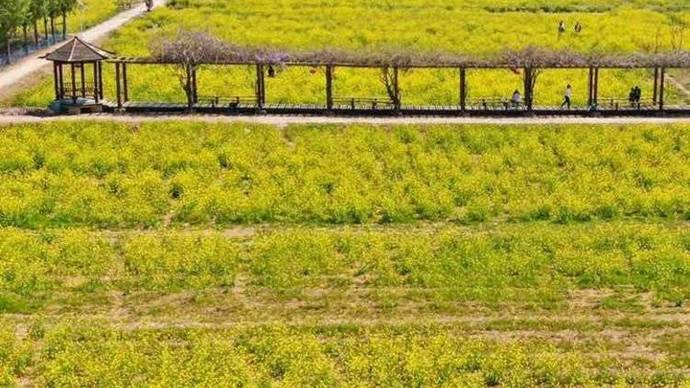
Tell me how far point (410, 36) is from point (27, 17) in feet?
73.2

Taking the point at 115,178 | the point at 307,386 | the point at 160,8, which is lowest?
the point at 307,386

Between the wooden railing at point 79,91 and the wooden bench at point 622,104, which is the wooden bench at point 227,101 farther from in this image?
the wooden bench at point 622,104

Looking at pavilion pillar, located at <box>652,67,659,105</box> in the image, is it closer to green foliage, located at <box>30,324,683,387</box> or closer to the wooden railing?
green foliage, located at <box>30,324,683,387</box>

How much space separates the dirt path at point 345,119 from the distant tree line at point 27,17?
11.5 meters

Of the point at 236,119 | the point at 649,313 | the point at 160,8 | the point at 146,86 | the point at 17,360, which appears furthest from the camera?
the point at 160,8

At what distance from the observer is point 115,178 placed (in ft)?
115

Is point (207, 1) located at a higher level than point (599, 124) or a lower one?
higher

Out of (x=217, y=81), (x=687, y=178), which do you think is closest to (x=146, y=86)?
(x=217, y=81)

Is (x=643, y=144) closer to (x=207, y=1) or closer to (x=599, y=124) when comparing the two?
(x=599, y=124)

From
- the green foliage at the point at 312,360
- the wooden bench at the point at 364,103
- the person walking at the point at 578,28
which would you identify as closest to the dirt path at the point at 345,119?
the wooden bench at the point at 364,103

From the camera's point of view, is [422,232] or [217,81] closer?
[422,232]

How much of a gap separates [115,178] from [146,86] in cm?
1332

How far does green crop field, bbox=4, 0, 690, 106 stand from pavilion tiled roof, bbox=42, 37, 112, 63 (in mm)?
3560

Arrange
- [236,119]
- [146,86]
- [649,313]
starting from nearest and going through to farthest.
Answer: [649,313], [236,119], [146,86]
